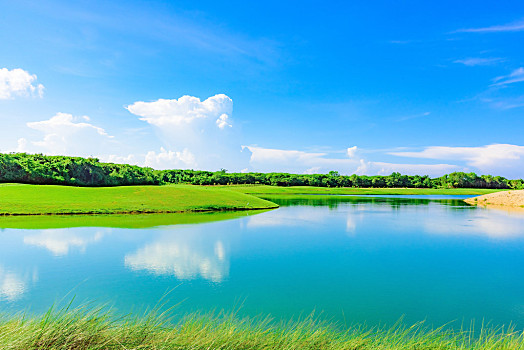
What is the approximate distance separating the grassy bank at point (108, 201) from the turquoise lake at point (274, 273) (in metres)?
9.84

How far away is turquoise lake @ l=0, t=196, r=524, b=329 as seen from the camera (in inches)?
360

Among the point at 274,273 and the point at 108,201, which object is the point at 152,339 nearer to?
the point at 274,273

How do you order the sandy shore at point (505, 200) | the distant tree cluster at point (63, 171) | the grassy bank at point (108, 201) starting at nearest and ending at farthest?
the grassy bank at point (108, 201) < the distant tree cluster at point (63, 171) < the sandy shore at point (505, 200)

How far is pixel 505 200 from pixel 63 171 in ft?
262

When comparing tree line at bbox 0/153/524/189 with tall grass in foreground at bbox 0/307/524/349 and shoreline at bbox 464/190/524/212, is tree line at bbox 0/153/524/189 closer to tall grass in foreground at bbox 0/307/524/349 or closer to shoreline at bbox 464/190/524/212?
tall grass in foreground at bbox 0/307/524/349

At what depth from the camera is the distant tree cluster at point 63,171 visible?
48656 mm

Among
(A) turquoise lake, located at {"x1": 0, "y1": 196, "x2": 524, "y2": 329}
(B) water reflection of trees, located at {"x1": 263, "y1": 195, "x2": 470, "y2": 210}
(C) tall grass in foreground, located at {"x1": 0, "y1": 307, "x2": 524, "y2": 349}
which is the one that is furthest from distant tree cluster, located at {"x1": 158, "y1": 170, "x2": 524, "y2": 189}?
(C) tall grass in foreground, located at {"x1": 0, "y1": 307, "x2": 524, "y2": 349}

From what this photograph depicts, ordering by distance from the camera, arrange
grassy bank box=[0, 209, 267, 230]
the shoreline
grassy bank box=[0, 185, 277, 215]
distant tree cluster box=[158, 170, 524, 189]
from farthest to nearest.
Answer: distant tree cluster box=[158, 170, 524, 189] < the shoreline < grassy bank box=[0, 185, 277, 215] < grassy bank box=[0, 209, 267, 230]

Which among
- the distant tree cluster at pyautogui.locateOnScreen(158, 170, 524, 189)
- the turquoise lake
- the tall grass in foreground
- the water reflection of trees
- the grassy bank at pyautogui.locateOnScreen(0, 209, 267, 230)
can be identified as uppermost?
the distant tree cluster at pyautogui.locateOnScreen(158, 170, 524, 189)

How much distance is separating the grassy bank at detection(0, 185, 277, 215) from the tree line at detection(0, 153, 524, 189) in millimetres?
15491

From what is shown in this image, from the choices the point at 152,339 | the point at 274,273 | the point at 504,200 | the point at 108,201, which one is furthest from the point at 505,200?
the point at 152,339

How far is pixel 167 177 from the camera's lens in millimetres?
118438

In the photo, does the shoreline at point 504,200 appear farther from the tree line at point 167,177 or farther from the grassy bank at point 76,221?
the tree line at point 167,177

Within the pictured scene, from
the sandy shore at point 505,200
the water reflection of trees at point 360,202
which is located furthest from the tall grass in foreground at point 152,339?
the sandy shore at point 505,200
